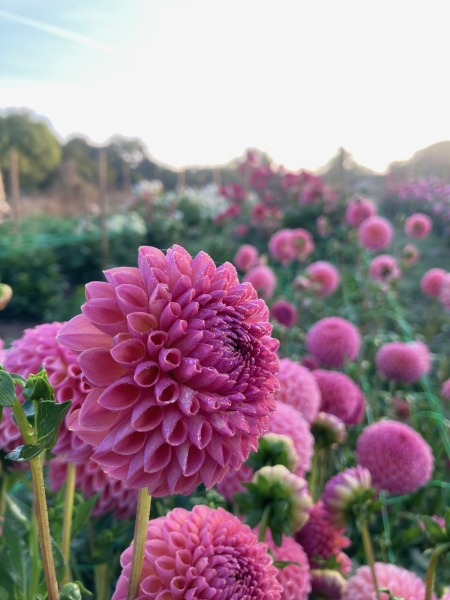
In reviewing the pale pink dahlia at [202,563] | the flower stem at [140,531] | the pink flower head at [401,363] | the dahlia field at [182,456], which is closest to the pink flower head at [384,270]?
the pink flower head at [401,363]

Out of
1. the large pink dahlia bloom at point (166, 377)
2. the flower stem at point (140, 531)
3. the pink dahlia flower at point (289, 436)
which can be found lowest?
the pink dahlia flower at point (289, 436)

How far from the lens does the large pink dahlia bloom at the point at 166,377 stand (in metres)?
0.36

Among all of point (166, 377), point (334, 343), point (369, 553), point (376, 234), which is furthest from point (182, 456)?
point (376, 234)

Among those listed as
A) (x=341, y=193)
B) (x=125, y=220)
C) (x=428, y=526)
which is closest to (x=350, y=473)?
(x=428, y=526)

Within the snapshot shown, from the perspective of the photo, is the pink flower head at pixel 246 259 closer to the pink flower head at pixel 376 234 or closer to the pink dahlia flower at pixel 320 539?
the pink flower head at pixel 376 234

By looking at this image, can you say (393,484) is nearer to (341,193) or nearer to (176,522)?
(176,522)

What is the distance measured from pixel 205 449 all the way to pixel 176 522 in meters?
0.15

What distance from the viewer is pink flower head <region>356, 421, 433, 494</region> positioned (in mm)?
957

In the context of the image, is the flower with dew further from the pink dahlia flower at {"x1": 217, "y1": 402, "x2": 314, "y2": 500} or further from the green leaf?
the green leaf

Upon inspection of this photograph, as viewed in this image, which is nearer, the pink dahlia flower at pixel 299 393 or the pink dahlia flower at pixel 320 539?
the pink dahlia flower at pixel 320 539

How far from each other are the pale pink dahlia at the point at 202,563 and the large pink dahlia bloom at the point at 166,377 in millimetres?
123

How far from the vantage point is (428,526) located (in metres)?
0.58

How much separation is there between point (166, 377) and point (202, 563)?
7.6 inches

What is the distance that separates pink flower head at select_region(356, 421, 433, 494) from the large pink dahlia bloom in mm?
683
